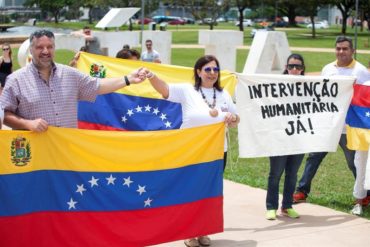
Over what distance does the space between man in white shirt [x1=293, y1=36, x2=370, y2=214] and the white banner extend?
0.94ft

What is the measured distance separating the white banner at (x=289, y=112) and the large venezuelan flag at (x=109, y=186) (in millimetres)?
1084

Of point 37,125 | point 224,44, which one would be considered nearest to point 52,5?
point 224,44

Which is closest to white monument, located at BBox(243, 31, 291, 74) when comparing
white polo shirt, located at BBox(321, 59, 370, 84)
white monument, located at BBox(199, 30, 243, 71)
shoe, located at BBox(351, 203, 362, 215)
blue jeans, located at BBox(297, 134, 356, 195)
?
white monument, located at BBox(199, 30, 243, 71)

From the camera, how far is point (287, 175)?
7.50 m

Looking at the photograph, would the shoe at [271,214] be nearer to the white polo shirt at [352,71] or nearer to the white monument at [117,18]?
the white polo shirt at [352,71]

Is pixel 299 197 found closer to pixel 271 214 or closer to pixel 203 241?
pixel 271 214

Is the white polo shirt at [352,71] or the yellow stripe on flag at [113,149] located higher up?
the white polo shirt at [352,71]

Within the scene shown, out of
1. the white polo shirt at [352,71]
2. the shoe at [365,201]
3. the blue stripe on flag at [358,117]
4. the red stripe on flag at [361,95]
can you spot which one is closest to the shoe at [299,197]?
the shoe at [365,201]

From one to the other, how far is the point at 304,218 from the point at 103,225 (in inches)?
113

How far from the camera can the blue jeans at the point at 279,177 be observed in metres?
7.35

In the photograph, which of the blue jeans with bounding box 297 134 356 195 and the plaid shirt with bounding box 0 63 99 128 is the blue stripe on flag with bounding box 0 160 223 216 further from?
the blue jeans with bounding box 297 134 356 195

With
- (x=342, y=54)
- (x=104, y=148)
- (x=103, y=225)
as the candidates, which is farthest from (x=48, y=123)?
(x=342, y=54)

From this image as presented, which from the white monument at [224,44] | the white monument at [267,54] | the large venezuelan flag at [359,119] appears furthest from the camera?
the white monument at [224,44]

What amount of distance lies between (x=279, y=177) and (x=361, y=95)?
1428 mm
